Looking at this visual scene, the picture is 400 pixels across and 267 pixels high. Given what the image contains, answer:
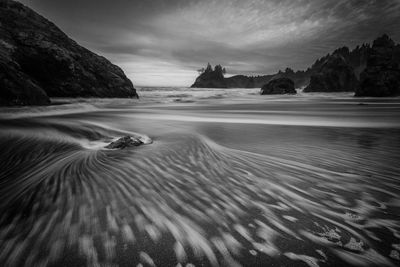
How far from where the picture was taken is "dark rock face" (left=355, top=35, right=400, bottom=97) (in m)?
33.4

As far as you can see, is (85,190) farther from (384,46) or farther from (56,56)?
(384,46)

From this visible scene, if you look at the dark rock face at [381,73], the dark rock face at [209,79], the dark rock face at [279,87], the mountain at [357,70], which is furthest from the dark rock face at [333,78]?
the dark rock face at [209,79]

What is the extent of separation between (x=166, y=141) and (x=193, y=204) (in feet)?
7.89

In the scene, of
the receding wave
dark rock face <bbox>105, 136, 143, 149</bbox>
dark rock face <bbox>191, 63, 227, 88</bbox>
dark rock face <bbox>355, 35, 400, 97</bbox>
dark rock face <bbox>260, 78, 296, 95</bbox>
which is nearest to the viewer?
the receding wave

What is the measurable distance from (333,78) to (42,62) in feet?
269

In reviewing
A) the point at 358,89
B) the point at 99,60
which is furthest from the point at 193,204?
the point at 358,89

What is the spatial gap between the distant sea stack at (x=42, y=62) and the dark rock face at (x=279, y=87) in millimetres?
39070

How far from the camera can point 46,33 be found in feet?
47.2

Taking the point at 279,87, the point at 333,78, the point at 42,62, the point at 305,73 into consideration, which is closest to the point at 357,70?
the point at 305,73

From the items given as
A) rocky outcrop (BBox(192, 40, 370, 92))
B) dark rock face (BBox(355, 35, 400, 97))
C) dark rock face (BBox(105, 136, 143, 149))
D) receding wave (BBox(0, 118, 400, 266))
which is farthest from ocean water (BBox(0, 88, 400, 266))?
rocky outcrop (BBox(192, 40, 370, 92))

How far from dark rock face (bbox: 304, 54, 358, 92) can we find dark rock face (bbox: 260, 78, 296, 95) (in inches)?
1035

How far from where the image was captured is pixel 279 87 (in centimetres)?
4681

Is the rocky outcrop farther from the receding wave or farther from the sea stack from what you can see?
the receding wave

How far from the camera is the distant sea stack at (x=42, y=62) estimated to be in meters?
9.15
